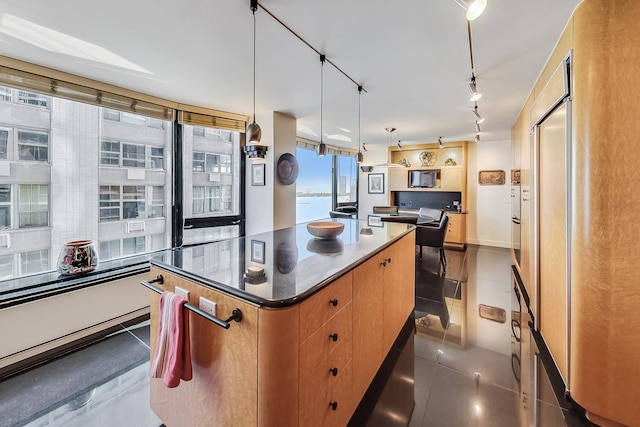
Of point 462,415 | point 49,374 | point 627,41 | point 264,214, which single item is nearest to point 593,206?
point 627,41

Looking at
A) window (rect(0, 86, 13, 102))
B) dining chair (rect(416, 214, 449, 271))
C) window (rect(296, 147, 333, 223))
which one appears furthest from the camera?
window (rect(296, 147, 333, 223))

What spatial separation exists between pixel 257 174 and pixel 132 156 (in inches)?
59.3

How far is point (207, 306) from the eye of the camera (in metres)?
1.16

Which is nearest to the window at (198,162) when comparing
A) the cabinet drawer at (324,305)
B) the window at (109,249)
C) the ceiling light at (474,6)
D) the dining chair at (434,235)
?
the window at (109,249)

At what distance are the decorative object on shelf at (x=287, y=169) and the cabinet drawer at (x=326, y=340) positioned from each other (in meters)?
2.84

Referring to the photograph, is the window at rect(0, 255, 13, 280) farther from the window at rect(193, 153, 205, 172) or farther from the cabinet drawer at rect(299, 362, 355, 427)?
the cabinet drawer at rect(299, 362, 355, 427)

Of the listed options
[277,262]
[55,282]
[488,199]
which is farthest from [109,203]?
[488,199]

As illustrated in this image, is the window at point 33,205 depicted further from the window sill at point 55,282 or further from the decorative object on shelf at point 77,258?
the window sill at point 55,282

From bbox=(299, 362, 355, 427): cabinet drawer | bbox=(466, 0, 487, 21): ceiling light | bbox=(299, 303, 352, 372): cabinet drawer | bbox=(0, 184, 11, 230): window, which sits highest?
bbox=(466, 0, 487, 21): ceiling light

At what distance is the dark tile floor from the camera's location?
1610 millimetres

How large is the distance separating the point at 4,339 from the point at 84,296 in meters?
0.52

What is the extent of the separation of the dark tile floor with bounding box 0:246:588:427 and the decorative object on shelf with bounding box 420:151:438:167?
14.7 feet

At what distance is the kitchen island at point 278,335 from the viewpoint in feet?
3.24

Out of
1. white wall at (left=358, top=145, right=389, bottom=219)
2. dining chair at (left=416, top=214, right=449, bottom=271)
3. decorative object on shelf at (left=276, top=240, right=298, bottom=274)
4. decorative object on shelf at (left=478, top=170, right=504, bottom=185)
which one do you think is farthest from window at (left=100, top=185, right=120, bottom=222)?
decorative object on shelf at (left=478, top=170, right=504, bottom=185)
